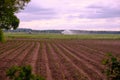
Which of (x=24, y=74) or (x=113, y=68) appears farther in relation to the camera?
(x=113, y=68)

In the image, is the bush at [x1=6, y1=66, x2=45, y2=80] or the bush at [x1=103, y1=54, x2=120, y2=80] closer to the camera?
the bush at [x1=6, y1=66, x2=45, y2=80]

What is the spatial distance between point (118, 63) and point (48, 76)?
1101 centimetres

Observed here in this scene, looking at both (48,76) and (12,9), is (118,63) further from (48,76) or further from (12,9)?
(12,9)

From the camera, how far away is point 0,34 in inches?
2212

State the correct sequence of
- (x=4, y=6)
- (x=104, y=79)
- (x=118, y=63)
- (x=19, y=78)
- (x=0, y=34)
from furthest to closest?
(x=0, y=34) < (x=4, y=6) < (x=104, y=79) < (x=118, y=63) < (x=19, y=78)

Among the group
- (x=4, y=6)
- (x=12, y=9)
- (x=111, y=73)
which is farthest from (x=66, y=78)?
(x=12, y=9)

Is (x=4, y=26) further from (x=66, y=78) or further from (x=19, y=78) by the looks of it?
(x=19, y=78)

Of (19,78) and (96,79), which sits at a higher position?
(19,78)

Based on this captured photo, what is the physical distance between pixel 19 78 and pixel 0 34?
167ft

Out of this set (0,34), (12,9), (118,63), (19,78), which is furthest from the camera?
(0,34)

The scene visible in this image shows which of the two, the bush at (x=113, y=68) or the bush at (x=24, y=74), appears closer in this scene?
the bush at (x=24, y=74)

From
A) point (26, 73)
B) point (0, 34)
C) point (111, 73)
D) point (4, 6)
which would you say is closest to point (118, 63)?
point (111, 73)

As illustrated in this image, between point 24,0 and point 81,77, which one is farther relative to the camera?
point 24,0

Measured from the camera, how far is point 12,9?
43.9 metres
